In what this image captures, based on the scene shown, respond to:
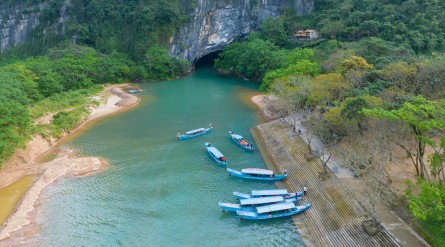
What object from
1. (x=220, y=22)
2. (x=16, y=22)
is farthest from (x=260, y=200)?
(x=16, y=22)

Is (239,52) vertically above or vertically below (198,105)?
above

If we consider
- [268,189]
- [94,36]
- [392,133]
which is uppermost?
[94,36]

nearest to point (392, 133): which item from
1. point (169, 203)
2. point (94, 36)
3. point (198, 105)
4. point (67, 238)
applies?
point (169, 203)

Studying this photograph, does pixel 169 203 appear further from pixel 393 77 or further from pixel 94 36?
pixel 94 36

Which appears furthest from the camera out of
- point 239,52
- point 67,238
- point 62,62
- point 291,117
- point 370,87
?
point 239,52

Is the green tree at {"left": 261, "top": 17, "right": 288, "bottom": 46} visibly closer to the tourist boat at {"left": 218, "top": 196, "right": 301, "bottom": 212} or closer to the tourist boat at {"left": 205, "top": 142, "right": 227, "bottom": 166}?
Answer: the tourist boat at {"left": 205, "top": 142, "right": 227, "bottom": 166}

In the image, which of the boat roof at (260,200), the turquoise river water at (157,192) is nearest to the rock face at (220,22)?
the turquoise river water at (157,192)

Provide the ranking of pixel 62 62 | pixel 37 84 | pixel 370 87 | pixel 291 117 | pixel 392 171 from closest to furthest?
pixel 392 171 < pixel 370 87 < pixel 291 117 < pixel 37 84 < pixel 62 62

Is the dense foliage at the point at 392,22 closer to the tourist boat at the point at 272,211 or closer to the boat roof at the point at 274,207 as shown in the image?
the tourist boat at the point at 272,211
